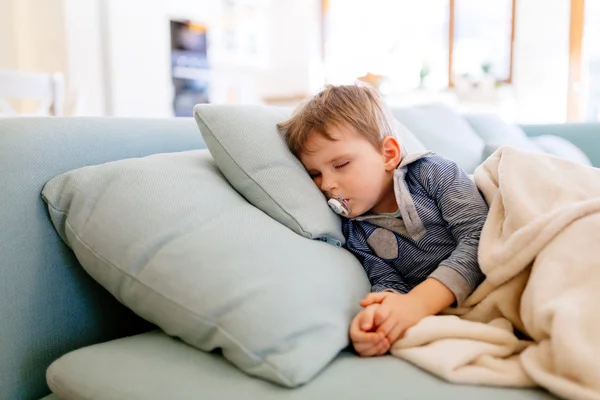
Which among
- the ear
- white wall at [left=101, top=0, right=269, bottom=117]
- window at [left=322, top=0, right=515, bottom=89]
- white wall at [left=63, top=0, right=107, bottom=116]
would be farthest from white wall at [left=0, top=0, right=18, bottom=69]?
the ear

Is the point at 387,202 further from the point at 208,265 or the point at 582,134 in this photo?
the point at 582,134

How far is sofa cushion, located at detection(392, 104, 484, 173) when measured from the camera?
6.56 ft

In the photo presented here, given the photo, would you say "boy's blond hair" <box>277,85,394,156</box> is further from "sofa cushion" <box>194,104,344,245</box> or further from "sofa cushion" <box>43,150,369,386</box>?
"sofa cushion" <box>43,150,369,386</box>

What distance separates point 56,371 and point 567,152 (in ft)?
6.77

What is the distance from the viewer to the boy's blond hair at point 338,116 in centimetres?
114

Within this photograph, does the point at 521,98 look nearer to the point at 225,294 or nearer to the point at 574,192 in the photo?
the point at 574,192

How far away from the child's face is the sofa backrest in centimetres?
39

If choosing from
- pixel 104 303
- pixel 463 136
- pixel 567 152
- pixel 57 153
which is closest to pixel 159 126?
pixel 57 153

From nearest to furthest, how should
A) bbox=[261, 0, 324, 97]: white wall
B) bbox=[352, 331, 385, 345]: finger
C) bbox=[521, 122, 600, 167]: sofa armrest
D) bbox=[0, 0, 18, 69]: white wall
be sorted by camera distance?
bbox=[352, 331, 385, 345]: finger < bbox=[521, 122, 600, 167]: sofa armrest < bbox=[0, 0, 18, 69]: white wall < bbox=[261, 0, 324, 97]: white wall

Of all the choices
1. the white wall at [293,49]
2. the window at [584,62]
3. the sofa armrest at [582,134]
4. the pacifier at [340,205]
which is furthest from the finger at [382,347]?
the white wall at [293,49]

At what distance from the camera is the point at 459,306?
0.99 meters

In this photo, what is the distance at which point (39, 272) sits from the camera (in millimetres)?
950

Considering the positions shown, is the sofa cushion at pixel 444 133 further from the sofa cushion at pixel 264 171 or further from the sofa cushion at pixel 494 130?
the sofa cushion at pixel 264 171

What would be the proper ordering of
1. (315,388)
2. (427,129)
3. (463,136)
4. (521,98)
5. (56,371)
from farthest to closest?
(521,98) → (463,136) → (427,129) → (56,371) → (315,388)
